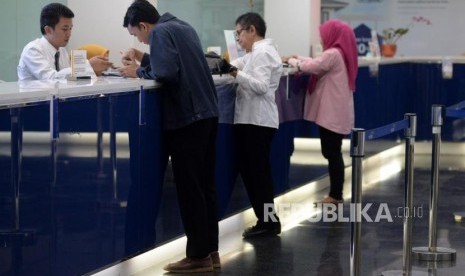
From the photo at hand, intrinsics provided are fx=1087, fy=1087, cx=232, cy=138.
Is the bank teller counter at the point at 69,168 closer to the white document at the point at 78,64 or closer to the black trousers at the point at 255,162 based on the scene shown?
the white document at the point at 78,64

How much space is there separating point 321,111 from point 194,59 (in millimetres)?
2886

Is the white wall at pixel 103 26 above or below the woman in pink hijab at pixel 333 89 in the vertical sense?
above

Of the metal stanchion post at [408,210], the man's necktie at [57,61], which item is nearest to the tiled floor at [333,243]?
the metal stanchion post at [408,210]

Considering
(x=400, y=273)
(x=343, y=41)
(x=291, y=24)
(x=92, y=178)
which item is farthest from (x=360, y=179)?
(x=291, y=24)

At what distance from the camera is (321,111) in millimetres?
9047

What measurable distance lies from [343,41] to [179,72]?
119 inches

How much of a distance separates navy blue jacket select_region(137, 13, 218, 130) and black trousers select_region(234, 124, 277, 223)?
1.26 metres

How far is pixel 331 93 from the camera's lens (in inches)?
356

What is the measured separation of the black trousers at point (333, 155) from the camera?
9.09 m

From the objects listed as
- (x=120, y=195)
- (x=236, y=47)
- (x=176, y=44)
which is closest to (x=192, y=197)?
(x=120, y=195)

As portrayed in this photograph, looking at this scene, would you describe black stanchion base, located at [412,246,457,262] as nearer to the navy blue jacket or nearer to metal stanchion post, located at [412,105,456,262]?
metal stanchion post, located at [412,105,456,262]

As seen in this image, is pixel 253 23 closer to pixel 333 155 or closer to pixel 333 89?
pixel 333 89

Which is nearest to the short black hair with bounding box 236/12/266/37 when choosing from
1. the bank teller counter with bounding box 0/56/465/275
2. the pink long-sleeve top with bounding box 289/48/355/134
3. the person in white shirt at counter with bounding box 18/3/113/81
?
the bank teller counter with bounding box 0/56/465/275

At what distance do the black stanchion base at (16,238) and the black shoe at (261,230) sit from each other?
278 cm
